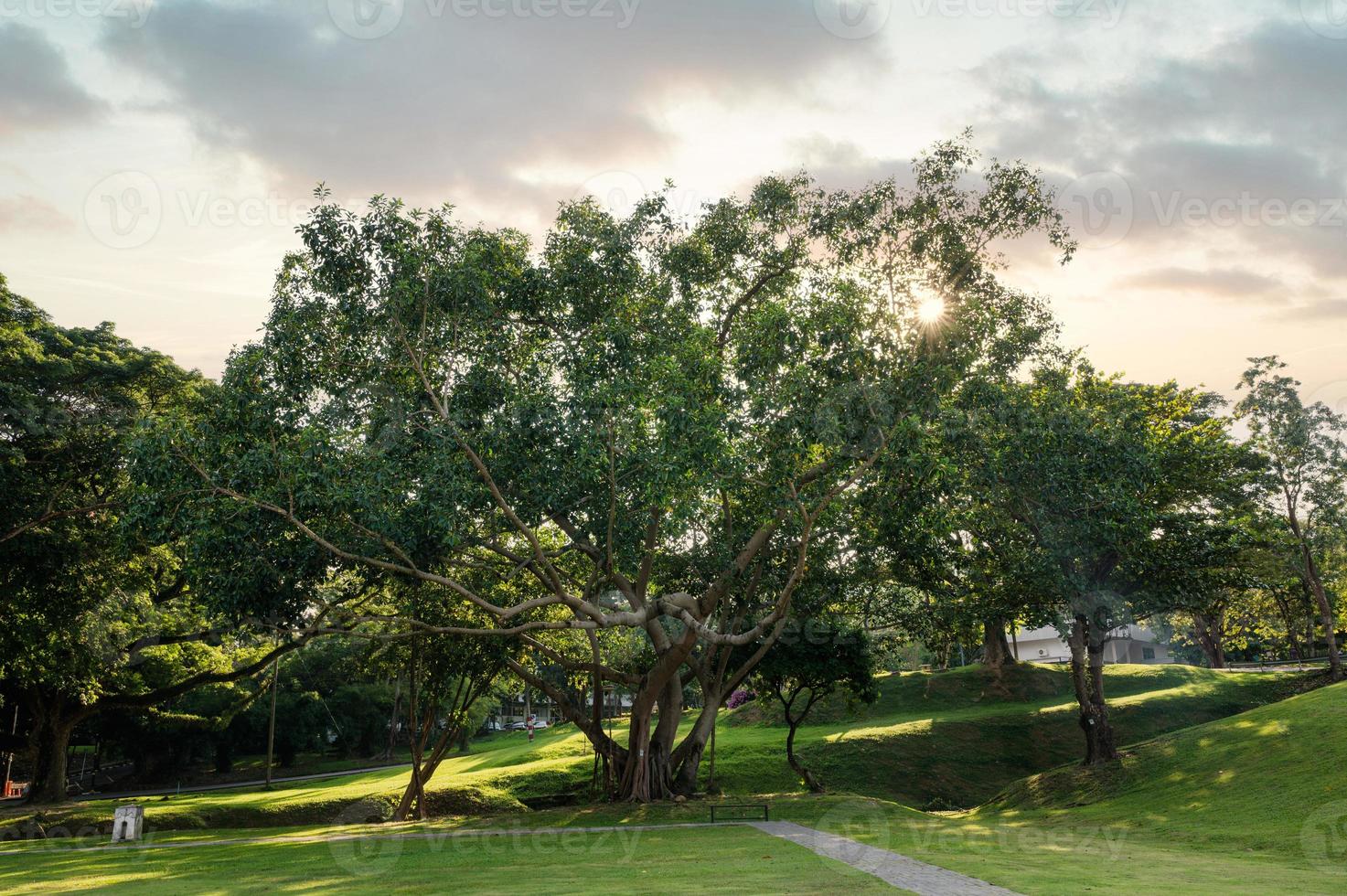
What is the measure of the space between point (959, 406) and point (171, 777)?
56174mm

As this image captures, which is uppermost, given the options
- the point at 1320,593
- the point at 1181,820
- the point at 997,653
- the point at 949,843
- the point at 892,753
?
the point at 1320,593

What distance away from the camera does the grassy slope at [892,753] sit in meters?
35.8

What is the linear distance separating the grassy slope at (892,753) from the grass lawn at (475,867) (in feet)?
37.5

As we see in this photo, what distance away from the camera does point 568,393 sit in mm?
20906

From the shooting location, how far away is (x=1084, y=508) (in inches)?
1020

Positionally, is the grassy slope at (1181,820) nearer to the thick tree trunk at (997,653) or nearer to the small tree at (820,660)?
the small tree at (820,660)

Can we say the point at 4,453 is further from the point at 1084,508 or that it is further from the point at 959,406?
the point at 1084,508

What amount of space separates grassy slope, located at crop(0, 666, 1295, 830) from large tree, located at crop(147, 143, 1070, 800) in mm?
15573

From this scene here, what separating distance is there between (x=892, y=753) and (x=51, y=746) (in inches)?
1492

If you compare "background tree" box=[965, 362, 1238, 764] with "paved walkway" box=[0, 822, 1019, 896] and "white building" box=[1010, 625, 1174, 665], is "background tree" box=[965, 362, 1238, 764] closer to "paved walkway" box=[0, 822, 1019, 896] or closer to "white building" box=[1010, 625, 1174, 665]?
"paved walkway" box=[0, 822, 1019, 896]

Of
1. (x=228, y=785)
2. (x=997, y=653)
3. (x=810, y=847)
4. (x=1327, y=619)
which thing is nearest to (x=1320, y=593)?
(x=1327, y=619)

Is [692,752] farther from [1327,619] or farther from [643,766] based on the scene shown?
[1327,619]

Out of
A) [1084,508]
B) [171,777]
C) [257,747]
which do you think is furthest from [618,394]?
[257,747]

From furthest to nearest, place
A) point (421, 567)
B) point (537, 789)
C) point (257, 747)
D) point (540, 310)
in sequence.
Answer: point (257, 747) → point (537, 789) → point (540, 310) → point (421, 567)
